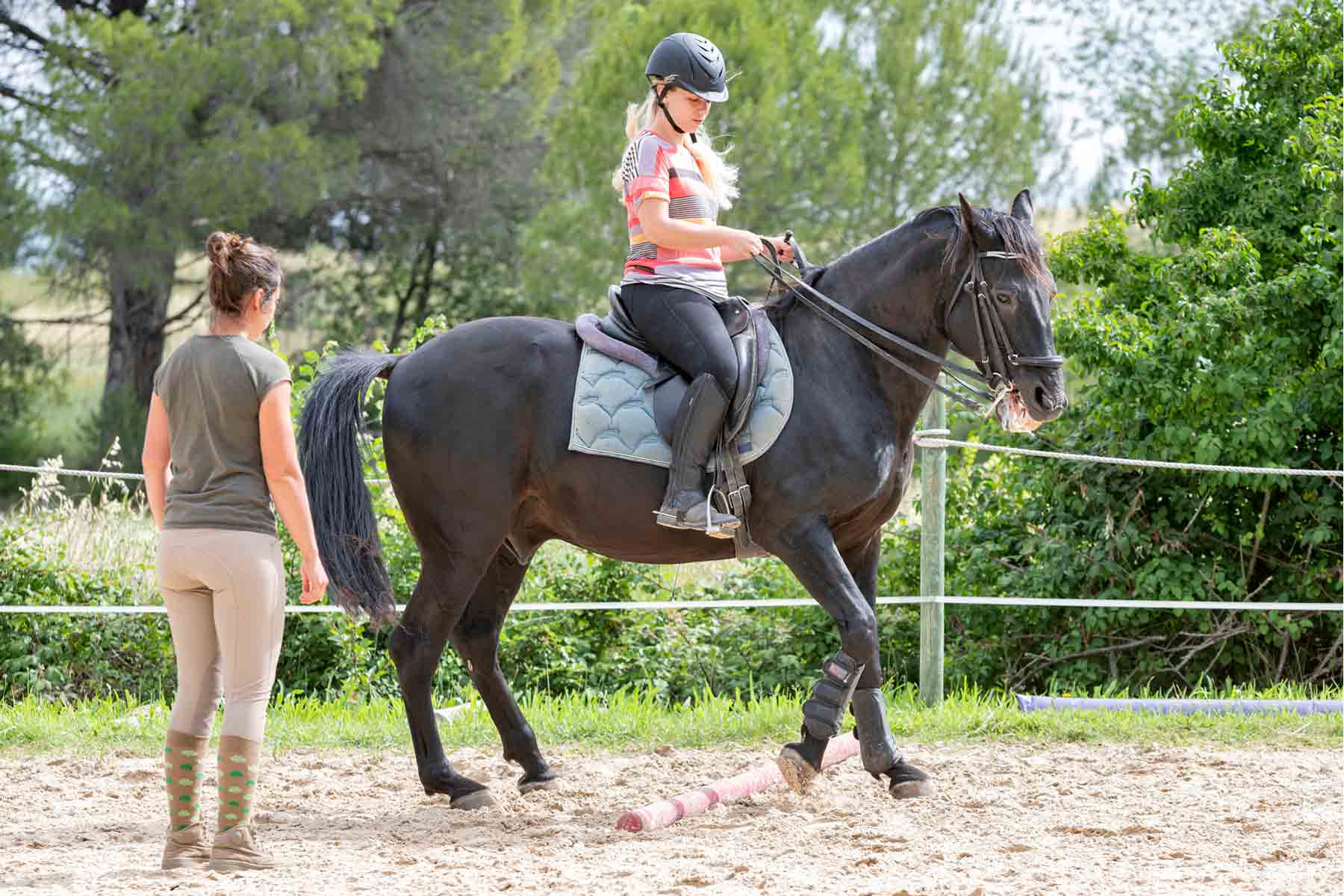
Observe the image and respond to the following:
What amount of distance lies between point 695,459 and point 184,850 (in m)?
1.93

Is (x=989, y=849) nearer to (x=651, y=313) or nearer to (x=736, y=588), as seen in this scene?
Result: (x=651, y=313)

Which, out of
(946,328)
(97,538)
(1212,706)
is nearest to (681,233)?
(946,328)

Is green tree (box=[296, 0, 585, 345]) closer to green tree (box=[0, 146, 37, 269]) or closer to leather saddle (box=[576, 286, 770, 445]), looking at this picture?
green tree (box=[0, 146, 37, 269])

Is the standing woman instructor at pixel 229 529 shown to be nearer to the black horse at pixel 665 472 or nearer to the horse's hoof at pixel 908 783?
the black horse at pixel 665 472

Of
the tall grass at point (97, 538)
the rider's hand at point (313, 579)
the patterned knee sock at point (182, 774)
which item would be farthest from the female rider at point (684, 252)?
the tall grass at point (97, 538)

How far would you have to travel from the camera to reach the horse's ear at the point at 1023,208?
15.2ft

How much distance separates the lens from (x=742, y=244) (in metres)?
4.55

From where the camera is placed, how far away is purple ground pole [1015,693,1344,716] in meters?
6.42

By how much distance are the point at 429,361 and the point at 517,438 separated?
0.45 meters

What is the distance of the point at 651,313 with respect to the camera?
469 cm

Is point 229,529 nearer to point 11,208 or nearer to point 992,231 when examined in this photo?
point 992,231

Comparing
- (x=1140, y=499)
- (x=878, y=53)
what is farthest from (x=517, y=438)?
(x=878, y=53)

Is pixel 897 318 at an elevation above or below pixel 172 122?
below

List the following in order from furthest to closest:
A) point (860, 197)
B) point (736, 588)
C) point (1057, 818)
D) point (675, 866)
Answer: point (860, 197) → point (736, 588) → point (1057, 818) → point (675, 866)
